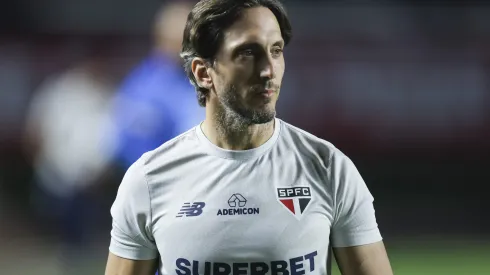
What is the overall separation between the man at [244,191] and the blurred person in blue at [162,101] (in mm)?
1314

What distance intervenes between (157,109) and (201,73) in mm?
1297

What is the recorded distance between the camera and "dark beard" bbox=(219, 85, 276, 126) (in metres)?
2.23

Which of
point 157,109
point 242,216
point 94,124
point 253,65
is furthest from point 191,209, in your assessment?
point 94,124

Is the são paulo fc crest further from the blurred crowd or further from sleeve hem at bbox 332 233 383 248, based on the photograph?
the blurred crowd

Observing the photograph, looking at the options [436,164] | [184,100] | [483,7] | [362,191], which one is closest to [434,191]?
[436,164]

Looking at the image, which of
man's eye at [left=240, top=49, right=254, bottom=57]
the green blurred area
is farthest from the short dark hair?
the green blurred area

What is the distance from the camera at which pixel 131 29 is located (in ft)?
23.7

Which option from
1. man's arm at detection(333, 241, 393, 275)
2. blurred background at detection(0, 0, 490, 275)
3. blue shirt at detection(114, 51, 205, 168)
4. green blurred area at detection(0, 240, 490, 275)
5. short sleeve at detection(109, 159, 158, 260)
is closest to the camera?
man's arm at detection(333, 241, 393, 275)

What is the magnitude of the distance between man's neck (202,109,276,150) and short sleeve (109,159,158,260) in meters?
0.24

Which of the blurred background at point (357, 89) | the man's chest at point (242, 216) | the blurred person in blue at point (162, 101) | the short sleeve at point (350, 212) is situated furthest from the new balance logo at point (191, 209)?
the blurred background at point (357, 89)

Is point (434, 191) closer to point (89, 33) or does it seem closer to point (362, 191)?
point (89, 33)

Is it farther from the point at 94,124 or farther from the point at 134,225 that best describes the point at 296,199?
the point at 94,124

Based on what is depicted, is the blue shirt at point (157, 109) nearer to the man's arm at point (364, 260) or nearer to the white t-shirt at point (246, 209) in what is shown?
the white t-shirt at point (246, 209)

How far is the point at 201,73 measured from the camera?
7.98 ft
